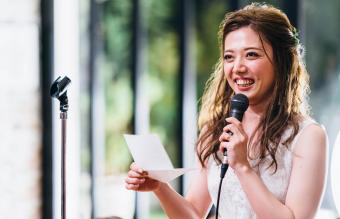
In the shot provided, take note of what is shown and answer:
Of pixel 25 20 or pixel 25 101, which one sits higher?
pixel 25 20

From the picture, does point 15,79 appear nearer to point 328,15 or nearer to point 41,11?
point 41,11

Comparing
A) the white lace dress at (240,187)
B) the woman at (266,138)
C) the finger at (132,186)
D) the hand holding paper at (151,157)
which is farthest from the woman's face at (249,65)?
the finger at (132,186)

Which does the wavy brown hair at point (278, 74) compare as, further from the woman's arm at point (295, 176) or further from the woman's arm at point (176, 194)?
the woman's arm at point (176, 194)

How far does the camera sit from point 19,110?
3307 millimetres

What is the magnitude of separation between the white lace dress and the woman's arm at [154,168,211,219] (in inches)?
3.6

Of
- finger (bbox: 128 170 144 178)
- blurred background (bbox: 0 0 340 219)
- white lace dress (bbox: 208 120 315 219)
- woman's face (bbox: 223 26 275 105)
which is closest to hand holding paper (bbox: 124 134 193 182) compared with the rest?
finger (bbox: 128 170 144 178)

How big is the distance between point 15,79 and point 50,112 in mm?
278

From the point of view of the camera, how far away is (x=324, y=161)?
5.50ft

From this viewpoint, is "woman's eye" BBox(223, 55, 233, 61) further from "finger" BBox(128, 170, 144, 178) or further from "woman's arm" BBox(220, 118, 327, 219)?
"finger" BBox(128, 170, 144, 178)

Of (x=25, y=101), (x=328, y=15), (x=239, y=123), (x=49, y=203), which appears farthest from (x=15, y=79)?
(x=239, y=123)

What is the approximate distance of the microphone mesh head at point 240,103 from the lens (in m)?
1.62

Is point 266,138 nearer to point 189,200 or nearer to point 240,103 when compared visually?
point 240,103

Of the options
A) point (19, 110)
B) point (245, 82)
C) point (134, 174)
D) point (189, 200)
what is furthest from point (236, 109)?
point (19, 110)

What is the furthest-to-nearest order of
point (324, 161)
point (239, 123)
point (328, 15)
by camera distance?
point (328, 15), point (324, 161), point (239, 123)
